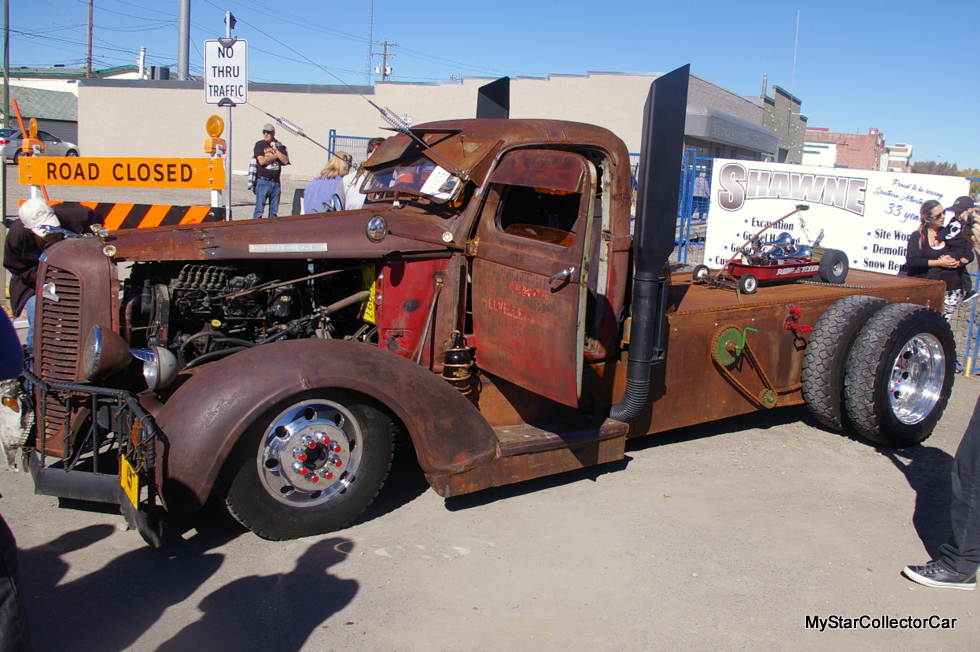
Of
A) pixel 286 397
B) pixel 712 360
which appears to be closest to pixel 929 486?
pixel 712 360

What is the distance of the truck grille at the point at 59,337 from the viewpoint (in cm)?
377

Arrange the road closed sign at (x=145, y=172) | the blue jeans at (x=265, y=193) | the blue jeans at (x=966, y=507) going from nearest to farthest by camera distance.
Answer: the blue jeans at (x=966, y=507)
the road closed sign at (x=145, y=172)
the blue jeans at (x=265, y=193)

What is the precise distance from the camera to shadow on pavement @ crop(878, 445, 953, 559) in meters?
4.18

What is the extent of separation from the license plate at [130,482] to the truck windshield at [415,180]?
211cm

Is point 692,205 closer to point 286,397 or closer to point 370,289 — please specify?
point 370,289

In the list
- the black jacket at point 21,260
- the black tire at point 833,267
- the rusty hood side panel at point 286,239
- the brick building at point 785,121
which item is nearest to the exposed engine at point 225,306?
the rusty hood side panel at point 286,239

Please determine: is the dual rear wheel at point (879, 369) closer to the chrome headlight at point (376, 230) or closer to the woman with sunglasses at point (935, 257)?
the woman with sunglasses at point (935, 257)

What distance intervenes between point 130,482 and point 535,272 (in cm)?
212

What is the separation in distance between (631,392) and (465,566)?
1357 mm

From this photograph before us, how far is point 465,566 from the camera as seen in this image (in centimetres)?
364

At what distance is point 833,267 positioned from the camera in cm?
622

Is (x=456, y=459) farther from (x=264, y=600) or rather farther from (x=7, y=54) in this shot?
(x=7, y=54)

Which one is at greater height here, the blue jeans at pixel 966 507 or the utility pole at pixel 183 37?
the utility pole at pixel 183 37

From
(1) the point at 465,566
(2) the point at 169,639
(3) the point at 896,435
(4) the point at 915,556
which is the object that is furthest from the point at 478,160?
(3) the point at 896,435
